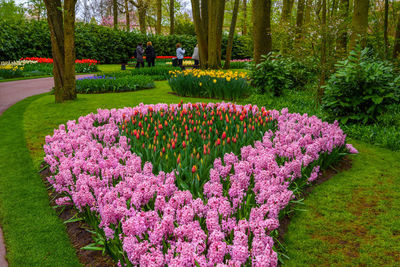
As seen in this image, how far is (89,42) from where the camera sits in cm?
2422

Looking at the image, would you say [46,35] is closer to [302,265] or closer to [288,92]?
[288,92]

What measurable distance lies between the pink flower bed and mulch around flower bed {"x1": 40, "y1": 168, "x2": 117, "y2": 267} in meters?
0.12

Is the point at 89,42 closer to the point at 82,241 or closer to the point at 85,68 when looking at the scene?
the point at 85,68

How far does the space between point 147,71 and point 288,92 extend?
826 cm

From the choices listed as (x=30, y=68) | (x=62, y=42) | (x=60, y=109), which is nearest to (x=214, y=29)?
(x=62, y=42)

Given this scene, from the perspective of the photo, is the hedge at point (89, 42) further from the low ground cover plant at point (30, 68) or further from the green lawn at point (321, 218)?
the green lawn at point (321, 218)

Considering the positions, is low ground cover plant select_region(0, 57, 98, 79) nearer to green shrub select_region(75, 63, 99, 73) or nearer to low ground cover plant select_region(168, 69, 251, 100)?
green shrub select_region(75, 63, 99, 73)

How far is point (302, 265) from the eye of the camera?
2.65 meters

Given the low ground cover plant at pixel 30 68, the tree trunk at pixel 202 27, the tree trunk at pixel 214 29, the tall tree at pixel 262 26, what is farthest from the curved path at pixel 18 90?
the tall tree at pixel 262 26

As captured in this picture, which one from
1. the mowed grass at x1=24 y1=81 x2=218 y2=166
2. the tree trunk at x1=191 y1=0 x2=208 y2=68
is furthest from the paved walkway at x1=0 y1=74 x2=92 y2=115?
the tree trunk at x1=191 y1=0 x2=208 y2=68

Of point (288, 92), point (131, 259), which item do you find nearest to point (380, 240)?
point (131, 259)

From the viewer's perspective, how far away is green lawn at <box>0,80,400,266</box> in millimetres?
2812

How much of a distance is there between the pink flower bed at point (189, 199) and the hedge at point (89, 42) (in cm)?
1812

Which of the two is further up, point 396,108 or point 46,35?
point 46,35
